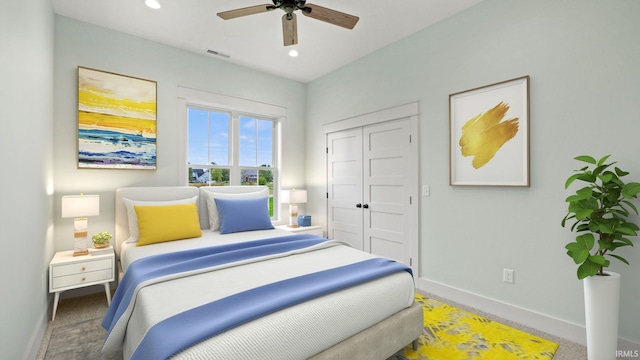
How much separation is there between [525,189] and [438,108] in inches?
46.1

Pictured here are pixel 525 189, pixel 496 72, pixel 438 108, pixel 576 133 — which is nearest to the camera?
pixel 576 133

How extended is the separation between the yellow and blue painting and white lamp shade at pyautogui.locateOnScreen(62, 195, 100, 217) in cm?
50

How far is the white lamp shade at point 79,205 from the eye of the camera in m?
2.62

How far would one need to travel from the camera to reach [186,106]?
3.70 meters

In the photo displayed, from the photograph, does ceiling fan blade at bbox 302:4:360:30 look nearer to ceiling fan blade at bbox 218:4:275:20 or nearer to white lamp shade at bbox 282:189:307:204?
ceiling fan blade at bbox 218:4:275:20

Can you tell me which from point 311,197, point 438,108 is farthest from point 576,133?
point 311,197

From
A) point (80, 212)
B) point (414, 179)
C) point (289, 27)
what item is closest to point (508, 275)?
point (414, 179)

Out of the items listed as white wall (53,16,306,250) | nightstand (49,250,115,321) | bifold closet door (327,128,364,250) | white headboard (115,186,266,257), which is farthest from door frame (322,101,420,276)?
nightstand (49,250,115,321)

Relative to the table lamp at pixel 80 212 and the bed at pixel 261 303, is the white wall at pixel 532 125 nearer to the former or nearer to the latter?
the bed at pixel 261 303

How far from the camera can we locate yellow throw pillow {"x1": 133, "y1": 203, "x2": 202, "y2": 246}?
2707mm

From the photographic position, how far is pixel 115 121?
3141 mm

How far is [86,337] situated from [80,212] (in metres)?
1.13

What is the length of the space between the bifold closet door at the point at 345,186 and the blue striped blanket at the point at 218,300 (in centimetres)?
153

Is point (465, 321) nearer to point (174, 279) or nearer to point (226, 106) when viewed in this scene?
point (174, 279)
